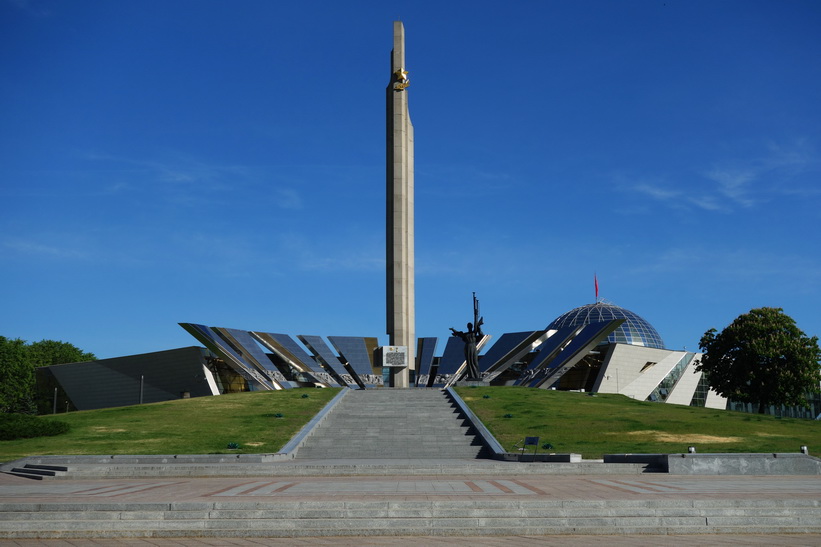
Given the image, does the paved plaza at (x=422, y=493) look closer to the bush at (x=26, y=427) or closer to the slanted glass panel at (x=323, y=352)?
the bush at (x=26, y=427)

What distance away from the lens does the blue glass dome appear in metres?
63.8

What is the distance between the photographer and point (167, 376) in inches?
1900

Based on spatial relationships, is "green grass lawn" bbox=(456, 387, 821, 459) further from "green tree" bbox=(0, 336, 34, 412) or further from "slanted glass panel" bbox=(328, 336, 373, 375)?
"green tree" bbox=(0, 336, 34, 412)

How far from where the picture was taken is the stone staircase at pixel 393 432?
24.4 meters

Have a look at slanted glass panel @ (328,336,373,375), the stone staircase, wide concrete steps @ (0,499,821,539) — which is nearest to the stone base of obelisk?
the stone staircase

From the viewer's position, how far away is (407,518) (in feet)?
33.6

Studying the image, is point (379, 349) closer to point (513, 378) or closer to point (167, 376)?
point (513, 378)

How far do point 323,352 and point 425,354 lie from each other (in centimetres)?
705

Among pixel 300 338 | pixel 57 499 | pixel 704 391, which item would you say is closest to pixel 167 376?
pixel 300 338

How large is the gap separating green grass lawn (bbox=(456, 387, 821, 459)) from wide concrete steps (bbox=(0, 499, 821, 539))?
11.2 metres

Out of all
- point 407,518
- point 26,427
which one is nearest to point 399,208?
point 26,427

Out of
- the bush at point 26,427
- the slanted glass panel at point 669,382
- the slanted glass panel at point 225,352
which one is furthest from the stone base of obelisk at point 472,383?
the bush at point 26,427

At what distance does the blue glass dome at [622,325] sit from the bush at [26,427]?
44.5 m

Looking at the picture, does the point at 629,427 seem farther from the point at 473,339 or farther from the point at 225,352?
the point at 225,352
